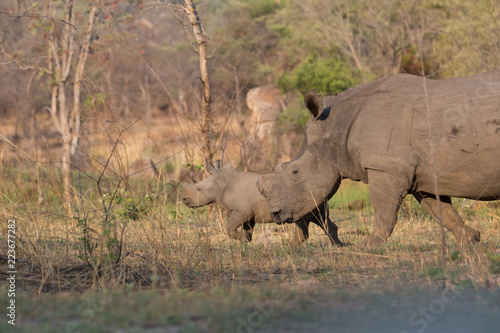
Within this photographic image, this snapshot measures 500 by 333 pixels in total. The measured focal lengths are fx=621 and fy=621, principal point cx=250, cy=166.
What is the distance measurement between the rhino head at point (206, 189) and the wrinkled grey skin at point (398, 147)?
1487 mm

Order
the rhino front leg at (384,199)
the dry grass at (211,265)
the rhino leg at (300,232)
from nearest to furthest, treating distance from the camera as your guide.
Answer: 1. the dry grass at (211,265)
2. the rhino front leg at (384,199)
3. the rhino leg at (300,232)

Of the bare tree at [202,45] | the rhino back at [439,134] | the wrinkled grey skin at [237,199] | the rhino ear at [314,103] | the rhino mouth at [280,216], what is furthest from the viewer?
the bare tree at [202,45]

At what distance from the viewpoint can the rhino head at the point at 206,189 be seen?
7504 mm

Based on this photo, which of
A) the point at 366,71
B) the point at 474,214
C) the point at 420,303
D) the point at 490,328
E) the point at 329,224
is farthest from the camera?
the point at 366,71

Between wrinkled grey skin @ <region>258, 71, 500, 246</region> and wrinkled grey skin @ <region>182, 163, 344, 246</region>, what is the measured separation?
2.90 feet

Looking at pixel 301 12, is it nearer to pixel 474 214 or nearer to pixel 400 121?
pixel 474 214

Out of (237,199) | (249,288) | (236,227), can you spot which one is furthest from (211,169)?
(249,288)

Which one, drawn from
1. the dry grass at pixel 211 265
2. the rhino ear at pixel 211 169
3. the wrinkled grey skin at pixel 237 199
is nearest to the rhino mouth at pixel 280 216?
the dry grass at pixel 211 265

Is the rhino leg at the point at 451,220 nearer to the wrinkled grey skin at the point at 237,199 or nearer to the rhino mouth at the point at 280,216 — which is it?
the wrinkled grey skin at the point at 237,199

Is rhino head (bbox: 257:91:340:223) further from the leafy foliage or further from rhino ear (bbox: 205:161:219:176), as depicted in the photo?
the leafy foliage

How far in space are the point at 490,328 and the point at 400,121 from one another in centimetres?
251

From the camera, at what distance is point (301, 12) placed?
94.5 feet

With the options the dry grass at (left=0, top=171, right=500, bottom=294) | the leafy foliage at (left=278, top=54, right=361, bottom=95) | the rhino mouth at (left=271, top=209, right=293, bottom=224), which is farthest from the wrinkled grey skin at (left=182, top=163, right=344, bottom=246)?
the leafy foliage at (left=278, top=54, right=361, bottom=95)

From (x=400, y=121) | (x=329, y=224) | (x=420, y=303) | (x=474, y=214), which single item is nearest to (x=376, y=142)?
(x=400, y=121)
